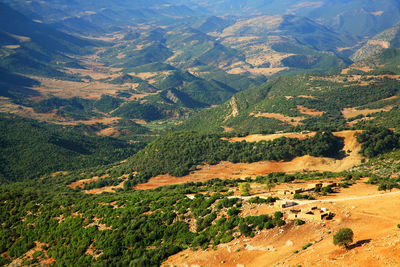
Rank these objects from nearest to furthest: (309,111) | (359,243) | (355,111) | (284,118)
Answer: (359,243) → (355,111) → (284,118) → (309,111)

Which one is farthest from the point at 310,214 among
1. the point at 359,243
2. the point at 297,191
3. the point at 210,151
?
the point at 210,151

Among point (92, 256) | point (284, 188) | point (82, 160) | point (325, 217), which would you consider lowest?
point (82, 160)

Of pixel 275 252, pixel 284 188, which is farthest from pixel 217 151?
pixel 275 252

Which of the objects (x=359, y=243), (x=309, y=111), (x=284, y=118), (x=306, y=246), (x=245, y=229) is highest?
(x=359, y=243)

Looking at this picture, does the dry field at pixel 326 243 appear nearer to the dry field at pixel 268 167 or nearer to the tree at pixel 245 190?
the tree at pixel 245 190

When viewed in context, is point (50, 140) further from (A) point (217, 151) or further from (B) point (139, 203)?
(B) point (139, 203)

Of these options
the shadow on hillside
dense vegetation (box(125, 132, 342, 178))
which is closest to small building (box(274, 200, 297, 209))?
the shadow on hillside

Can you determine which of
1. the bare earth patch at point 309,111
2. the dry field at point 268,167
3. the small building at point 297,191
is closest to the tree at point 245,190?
the small building at point 297,191

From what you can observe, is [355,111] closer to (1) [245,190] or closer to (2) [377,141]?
(2) [377,141]

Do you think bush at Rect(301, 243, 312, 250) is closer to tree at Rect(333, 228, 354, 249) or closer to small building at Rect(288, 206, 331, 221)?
tree at Rect(333, 228, 354, 249)
